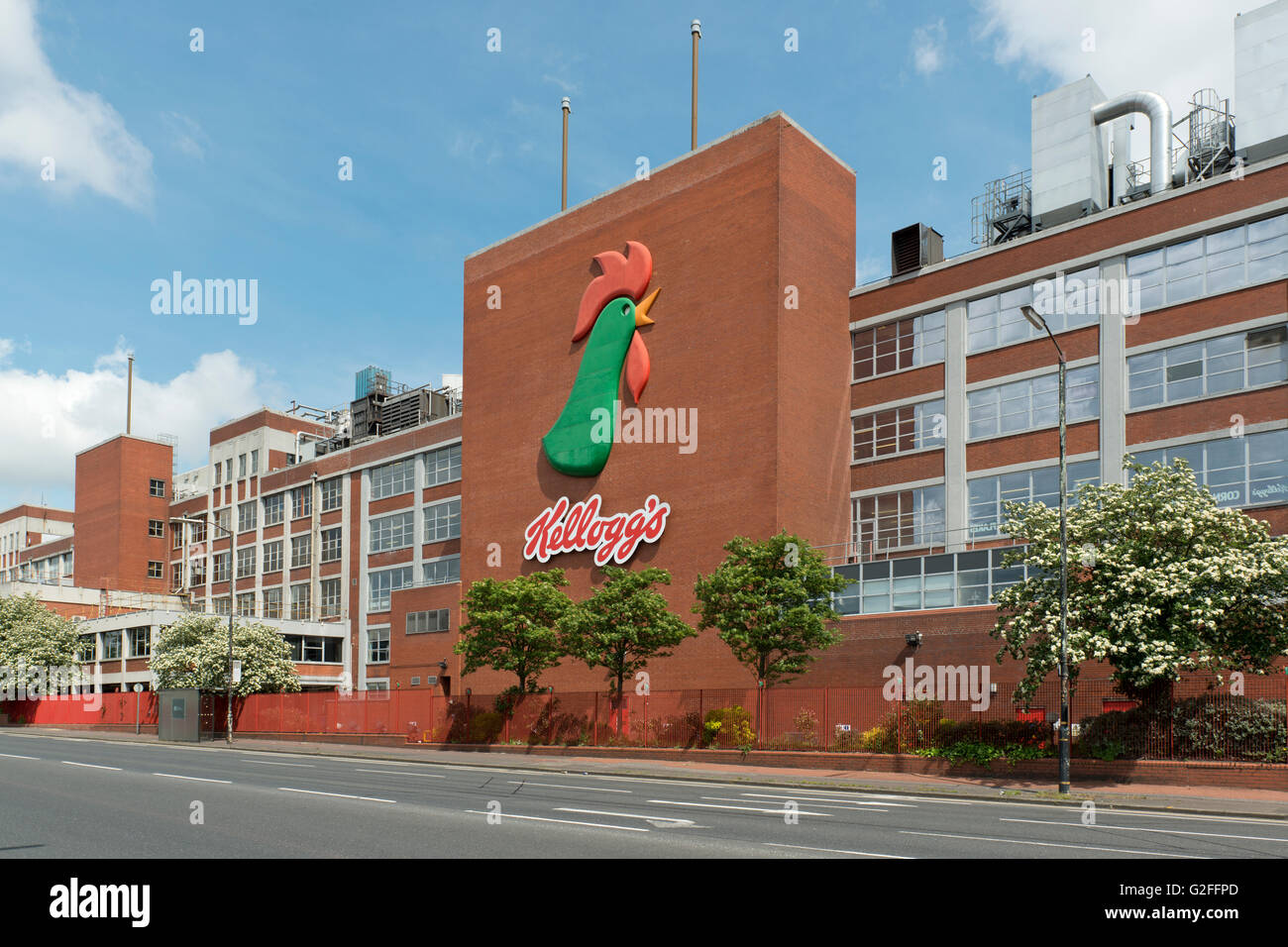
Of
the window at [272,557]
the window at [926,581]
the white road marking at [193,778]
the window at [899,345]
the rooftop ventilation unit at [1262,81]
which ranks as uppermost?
the rooftop ventilation unit at [1262,81]

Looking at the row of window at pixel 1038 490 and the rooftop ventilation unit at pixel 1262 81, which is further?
the rooftop ventilation unit at pixel 1262 81

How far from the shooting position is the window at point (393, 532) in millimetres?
67312

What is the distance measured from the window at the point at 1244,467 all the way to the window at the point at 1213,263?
504 cm

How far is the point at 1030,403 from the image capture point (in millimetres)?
39906

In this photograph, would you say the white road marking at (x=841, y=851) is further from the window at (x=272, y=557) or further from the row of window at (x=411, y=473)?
the window at (x=272, y=557)

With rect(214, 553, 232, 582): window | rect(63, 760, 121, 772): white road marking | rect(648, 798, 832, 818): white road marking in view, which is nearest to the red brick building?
rect(648, 798, 832, 818): white road marking

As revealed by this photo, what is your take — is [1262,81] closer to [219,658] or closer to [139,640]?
[219,658]

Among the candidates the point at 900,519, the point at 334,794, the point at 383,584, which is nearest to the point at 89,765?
the point at 334,794

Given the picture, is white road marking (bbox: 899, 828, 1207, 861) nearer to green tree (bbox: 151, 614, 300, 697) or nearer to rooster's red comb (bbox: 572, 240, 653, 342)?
rooster's red comb (bbox: 572, 240, 653, 342)

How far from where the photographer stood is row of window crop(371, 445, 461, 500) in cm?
6432

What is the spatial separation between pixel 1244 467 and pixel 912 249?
53.3ft

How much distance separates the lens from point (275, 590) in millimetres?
79812

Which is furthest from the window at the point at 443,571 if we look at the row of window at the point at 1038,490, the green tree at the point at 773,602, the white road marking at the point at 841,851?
the white road marking at the point at 841,851
